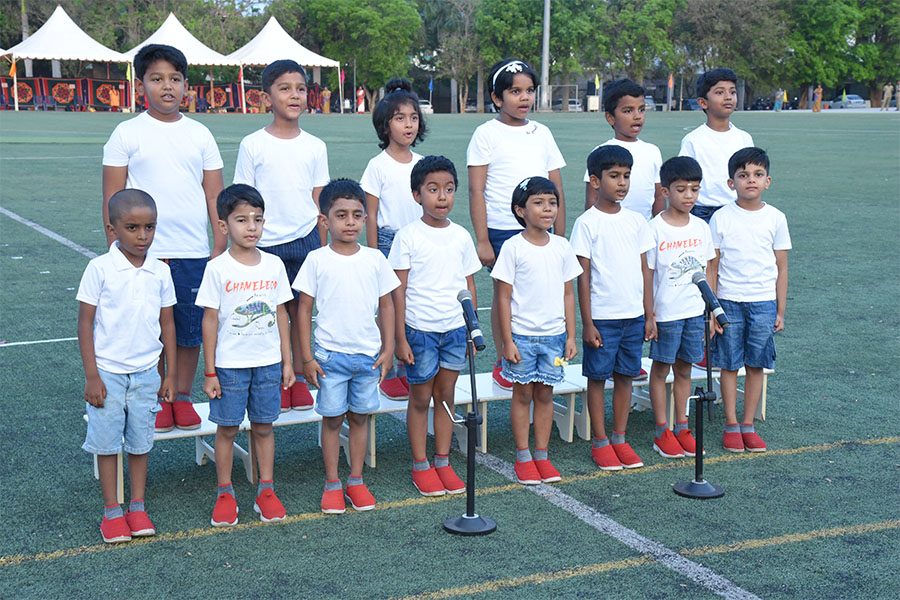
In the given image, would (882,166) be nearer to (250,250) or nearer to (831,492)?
(831,492)

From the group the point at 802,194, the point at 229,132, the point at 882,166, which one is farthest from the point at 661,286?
the point at 229,132

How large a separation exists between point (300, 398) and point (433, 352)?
839 mm

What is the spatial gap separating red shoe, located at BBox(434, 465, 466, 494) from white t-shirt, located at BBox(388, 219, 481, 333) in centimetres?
69

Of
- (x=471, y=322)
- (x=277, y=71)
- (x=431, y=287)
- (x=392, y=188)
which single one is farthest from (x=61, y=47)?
(x=471, y=322)

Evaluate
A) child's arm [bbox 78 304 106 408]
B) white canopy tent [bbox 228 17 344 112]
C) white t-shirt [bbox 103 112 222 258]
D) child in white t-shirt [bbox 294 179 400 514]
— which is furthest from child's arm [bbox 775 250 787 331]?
white canopy tent [bbox 228 17 344 112]

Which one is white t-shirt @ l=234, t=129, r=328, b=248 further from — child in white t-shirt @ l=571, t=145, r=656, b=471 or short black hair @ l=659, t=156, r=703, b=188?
short black hair @ l=659, t=156, r=703, b=188

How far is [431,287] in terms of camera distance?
473 cm

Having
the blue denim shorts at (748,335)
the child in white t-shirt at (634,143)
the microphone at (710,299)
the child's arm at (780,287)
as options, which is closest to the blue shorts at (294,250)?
the child in white t-shirt at (634,143)

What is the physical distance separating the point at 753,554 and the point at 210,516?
7.62 feet

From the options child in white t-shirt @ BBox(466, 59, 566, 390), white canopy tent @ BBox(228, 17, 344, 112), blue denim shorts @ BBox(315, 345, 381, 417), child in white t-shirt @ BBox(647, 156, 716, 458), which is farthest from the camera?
white canopy tent @ BBox(228, 17, 344, 112)

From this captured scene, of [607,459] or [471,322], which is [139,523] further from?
[607,459]

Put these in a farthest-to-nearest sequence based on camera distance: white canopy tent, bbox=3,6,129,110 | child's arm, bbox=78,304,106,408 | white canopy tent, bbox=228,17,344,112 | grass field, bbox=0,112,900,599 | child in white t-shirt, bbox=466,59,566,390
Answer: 1. white canopy tent, bbox=228,17,344,112
2. white canopy tent, bbox=3,6,129,110
3. child in white t-shirt, bbox=466,59,566,390
4. child's arm, bbox=78,304,106,408
5. grass field, bbox=0,112,900,599

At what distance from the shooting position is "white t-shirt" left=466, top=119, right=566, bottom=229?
220 inches

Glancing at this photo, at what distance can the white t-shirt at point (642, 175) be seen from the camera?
19.0ft
